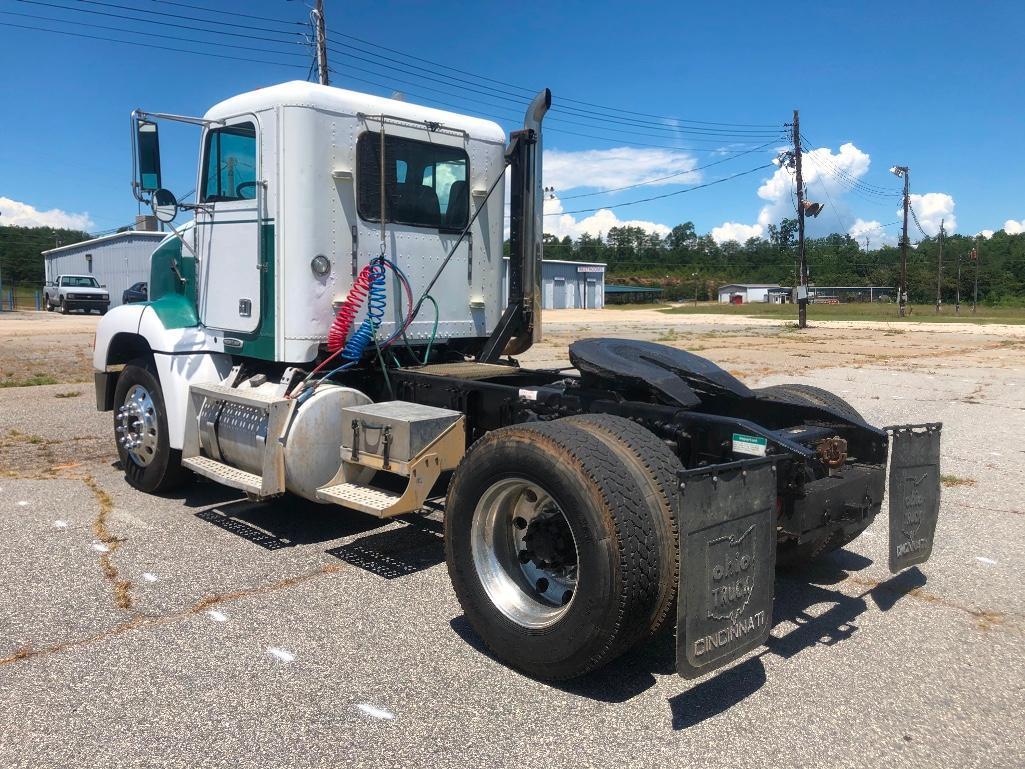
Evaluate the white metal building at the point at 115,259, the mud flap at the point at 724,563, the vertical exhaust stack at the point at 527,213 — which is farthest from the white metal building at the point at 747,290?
the mud flap at the point at 724,563

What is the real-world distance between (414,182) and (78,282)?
43.5 m

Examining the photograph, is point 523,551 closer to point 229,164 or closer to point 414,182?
point 414,182

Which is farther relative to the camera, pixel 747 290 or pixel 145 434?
pixel 747 290

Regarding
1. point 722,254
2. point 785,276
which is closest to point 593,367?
point 785,276

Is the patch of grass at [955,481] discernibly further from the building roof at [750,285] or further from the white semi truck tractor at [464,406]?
the building roof at [750,285]

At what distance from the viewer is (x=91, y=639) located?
3.81 metres

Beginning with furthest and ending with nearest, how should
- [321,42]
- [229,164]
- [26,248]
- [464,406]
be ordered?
[26,248] → [321,42] → [229,164] → [464,406]

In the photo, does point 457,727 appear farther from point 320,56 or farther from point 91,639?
point 320,56

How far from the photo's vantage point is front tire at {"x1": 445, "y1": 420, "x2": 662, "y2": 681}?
3.12 m

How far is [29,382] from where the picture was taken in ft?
45.0

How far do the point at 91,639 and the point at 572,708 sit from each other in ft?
7.40

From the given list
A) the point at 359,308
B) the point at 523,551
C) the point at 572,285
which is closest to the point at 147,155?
the point at 359,308

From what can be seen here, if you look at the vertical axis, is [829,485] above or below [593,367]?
below

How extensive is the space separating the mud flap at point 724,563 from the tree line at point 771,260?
296ft
